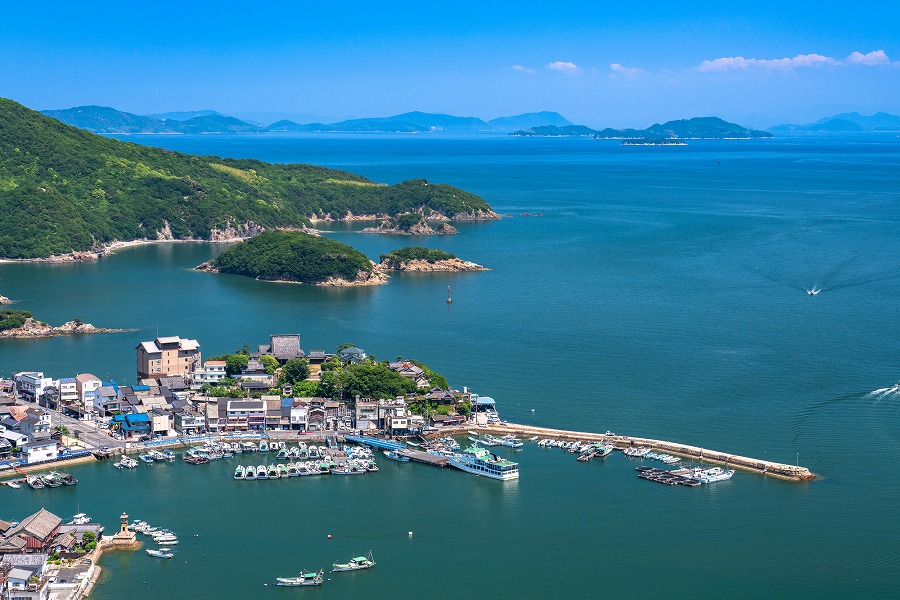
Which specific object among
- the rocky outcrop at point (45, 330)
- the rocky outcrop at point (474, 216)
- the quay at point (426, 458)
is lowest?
the quay at point (426, 458)

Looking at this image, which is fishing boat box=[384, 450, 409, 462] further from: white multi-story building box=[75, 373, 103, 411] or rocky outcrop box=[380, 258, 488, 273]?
rocky outcrop box=[380, 258, 488, 273]

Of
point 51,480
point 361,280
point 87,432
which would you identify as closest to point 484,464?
point 51,480

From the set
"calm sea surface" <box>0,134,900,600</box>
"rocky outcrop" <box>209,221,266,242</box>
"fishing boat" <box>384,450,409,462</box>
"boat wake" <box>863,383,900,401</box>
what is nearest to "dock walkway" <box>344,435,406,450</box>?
"fishing boat" <box>384,450,409,462</box>

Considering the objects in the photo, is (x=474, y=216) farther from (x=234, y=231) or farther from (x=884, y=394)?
(x=884, y=394)

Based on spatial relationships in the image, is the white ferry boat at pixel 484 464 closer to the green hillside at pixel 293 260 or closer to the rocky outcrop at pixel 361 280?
the rocky outcrop at pixel 361 280

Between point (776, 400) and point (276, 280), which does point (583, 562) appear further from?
point (276, 280)

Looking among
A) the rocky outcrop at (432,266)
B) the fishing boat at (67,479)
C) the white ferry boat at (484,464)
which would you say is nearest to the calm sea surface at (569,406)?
the fishing boat at (67,479)

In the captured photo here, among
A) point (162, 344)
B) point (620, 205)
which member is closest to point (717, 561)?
point (162, 344)
